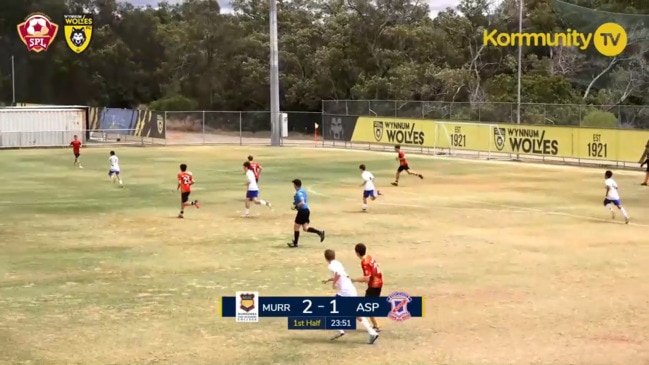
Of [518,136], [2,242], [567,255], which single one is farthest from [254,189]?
[518,136]

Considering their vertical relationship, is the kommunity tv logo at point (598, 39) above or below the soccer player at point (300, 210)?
above

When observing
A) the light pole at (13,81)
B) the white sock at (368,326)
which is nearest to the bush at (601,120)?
the white sock at (368,326)

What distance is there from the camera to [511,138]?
50.0 m

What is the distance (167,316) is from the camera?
14.6 metres

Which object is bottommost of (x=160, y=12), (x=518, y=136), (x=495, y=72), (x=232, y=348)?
(x=232, y=348)

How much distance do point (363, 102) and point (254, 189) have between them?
133ft

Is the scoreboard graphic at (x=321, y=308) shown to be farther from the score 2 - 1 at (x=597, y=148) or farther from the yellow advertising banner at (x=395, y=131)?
the yellow advertising banner at (x=395, y=131)

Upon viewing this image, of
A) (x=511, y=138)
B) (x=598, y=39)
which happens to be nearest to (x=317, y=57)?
(x=598, y=39)

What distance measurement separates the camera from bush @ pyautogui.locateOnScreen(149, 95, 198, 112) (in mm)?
91562

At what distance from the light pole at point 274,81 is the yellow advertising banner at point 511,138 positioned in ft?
20.8

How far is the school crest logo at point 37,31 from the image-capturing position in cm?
7581

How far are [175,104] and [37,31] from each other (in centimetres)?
1867

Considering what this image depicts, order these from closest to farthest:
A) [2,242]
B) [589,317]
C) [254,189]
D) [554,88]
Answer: [589,317] < [2,242] < [254,189] < [554,88]

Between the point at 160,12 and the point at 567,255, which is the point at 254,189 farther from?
the point at 160,12
